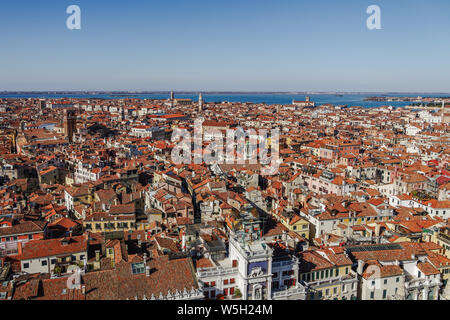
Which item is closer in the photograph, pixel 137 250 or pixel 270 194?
pixel 137 250

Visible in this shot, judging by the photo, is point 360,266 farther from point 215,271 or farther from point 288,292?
point 215,271

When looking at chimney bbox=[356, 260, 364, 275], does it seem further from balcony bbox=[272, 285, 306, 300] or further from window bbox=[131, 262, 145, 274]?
window bbox=[131, 262, 145, 274]

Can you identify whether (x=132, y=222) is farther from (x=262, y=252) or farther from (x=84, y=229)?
(x=262, y=252)

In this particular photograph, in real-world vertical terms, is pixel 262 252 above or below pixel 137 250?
above

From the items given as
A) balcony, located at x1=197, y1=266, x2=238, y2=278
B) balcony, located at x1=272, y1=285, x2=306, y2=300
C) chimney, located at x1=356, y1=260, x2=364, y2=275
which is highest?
balcony, located at x1=197, y1=266, x2=238, y2=278

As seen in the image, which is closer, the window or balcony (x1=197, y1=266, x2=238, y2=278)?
balcony (x1=197, y1=266, x2=238, y2=278)

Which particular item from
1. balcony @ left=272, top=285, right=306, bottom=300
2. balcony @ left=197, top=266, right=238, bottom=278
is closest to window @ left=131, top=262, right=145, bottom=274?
balcony @ left=197, top=266, right=238, bottom=278

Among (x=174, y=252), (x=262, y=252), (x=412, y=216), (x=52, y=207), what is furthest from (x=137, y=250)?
(x=412, y=216)

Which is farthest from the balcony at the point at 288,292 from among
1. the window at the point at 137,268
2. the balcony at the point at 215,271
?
the window at the point at 137,268

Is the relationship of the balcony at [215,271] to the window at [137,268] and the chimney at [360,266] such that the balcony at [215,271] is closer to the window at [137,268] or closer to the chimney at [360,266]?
the window at [137,268]
